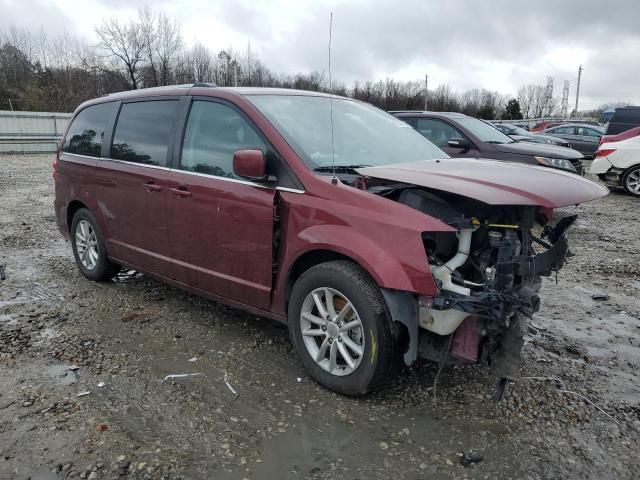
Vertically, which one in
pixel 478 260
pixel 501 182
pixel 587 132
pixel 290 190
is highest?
pixel 587 132

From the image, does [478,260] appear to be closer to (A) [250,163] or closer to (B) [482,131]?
(A) [250,163]

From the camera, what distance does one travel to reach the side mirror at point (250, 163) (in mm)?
3340

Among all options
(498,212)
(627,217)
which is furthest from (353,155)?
(627,217)

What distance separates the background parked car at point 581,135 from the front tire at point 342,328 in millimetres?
21718

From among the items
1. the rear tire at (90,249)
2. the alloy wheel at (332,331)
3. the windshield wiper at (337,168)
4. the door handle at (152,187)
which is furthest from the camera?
the rear tire at (90,249)

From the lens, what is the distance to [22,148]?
22.4 metres

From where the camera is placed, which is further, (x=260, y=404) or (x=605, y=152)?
(x=605, y=152)

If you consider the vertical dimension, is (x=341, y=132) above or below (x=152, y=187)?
above

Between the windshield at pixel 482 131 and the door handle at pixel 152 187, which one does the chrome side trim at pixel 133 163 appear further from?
the windshield at pixel 482 131

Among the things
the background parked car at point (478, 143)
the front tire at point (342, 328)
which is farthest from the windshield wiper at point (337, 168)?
the background parked car at point (478, 143)

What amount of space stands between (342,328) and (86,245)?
11.2 feet

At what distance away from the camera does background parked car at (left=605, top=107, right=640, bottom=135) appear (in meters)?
16.6

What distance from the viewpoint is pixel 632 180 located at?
1180 centimetres

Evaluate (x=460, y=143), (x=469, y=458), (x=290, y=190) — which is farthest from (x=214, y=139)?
(x=460, y=143)
